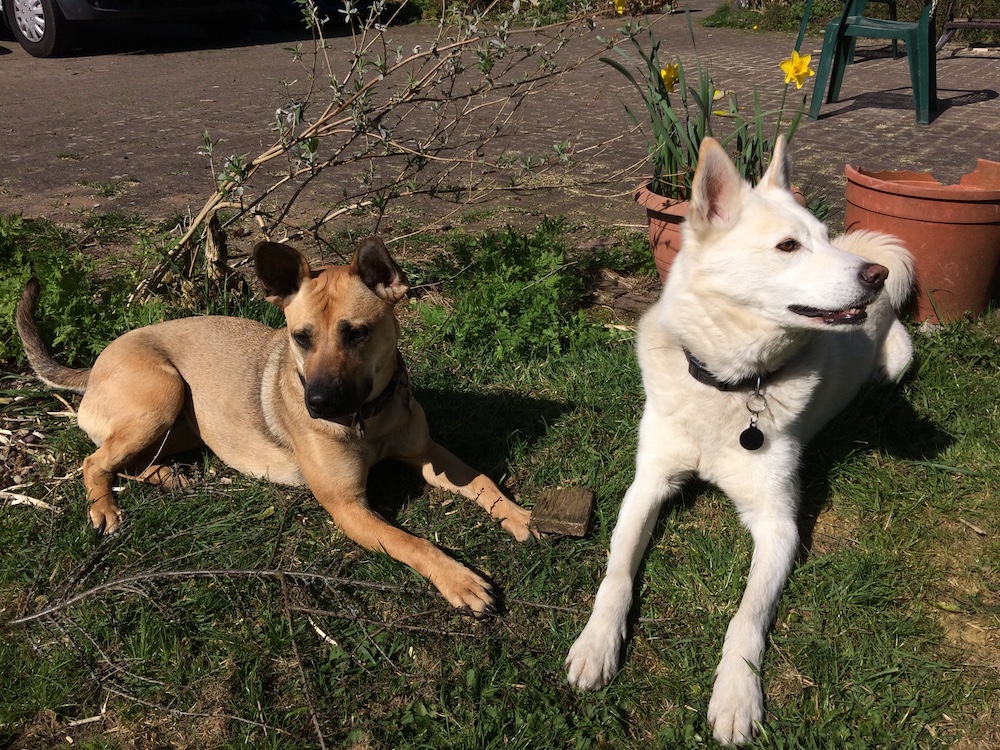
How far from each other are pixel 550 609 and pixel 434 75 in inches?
120

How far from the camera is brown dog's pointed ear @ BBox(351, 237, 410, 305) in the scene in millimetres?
3109

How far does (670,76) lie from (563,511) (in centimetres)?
287

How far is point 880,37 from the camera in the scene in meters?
8.32

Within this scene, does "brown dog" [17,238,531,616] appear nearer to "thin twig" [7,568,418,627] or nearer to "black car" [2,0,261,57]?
"thin twig" [7,568,418,627]

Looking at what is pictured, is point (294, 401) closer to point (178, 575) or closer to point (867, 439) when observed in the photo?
point (178, 575)

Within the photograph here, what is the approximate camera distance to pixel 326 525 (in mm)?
3314

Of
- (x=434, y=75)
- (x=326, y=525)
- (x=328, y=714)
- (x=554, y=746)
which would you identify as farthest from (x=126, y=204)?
(x=554, y=746)

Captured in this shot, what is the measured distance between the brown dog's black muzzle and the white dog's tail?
2.69 meters

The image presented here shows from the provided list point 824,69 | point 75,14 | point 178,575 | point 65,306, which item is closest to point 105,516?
point 178,575

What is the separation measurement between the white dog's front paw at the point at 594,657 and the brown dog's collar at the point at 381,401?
124cm

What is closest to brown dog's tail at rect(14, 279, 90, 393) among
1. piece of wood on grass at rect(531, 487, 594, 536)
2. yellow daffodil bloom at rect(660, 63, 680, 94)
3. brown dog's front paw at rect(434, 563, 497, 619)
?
brown dog's front paw at rect(434, 563, 497, 619)

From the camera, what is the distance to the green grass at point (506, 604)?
2408 mm

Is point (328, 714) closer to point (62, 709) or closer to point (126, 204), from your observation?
point (62, 709)

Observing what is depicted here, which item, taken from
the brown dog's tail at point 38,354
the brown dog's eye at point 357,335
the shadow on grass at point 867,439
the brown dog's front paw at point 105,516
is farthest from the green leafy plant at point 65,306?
the shadow on grass at point 867,439
